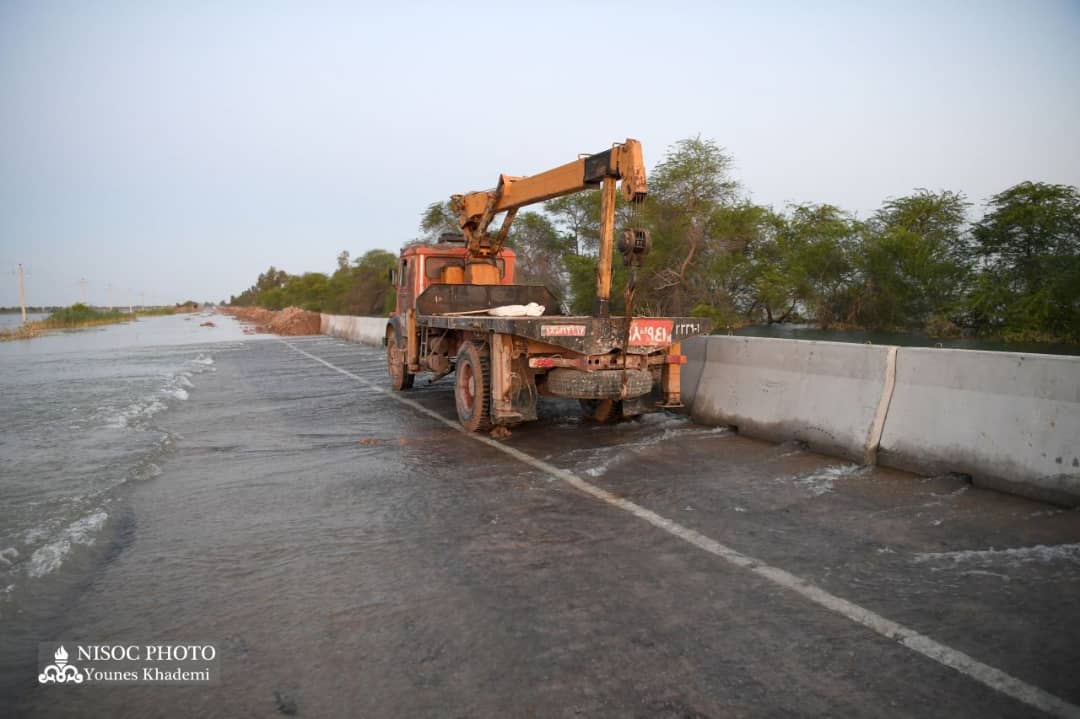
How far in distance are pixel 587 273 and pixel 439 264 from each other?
71.3 feet

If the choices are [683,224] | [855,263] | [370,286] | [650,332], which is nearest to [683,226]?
[683,224]

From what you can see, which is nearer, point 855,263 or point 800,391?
point 800,391

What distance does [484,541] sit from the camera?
4.61 m

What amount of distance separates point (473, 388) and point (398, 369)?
15.7 feet

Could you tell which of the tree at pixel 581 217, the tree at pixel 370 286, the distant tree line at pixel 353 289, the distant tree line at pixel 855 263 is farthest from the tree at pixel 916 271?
the tree at pixel 370 286

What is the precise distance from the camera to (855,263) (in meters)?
25.7

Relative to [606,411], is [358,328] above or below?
above

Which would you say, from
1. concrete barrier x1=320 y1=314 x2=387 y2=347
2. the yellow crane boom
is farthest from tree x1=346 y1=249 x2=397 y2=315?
the yellow crane boom

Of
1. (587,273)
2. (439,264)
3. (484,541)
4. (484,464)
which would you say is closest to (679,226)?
(587,273)

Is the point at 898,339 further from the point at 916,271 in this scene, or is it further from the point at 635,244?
the point at 635,244

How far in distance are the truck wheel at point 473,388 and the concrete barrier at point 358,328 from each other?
15.1m

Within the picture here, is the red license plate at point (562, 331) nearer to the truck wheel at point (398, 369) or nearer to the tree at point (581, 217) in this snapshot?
the truck wheel at point (398, 369)

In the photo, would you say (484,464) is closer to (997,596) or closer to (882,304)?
(997,596)

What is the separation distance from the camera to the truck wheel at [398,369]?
1305cm
